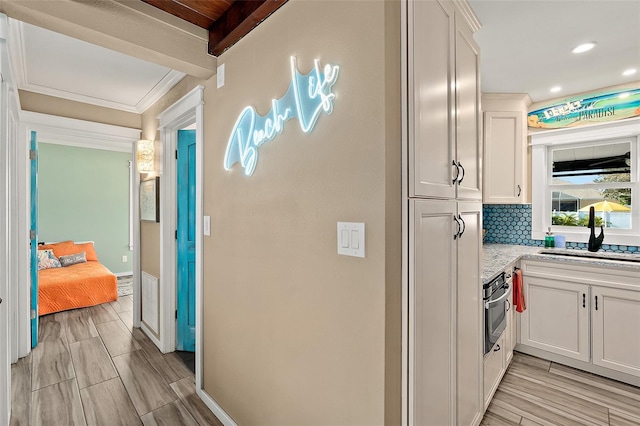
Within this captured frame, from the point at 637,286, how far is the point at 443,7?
246 cm

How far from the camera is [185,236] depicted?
290 cm

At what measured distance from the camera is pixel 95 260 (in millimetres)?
5191

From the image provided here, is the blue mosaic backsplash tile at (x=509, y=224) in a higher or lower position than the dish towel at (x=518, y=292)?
higher

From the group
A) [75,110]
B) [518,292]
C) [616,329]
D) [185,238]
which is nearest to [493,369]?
[518,292]

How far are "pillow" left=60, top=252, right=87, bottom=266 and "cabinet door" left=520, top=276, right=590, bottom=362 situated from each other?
19.8 feet

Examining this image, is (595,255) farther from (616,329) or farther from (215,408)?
(215,408)

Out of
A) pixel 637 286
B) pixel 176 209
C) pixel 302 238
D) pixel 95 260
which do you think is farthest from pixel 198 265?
pixel 95 260

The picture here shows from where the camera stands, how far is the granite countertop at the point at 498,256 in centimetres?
202

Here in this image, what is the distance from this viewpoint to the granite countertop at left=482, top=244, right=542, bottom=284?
2.02m

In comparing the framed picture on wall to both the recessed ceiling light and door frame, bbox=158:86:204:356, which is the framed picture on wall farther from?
the recessed ceiling light

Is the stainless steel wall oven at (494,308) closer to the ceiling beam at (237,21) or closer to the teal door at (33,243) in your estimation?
the ceiling beam at (237,21)

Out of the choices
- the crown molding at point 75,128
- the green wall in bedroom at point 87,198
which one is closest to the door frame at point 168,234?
the crown molding at point 75,128

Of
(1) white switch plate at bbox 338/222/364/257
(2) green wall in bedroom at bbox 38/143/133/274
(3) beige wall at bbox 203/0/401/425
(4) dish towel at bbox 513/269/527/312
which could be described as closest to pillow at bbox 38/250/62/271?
(2) green wall in bedroom at bbox 38/143/133/274

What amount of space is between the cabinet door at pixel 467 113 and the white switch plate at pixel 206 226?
5.07 feet
